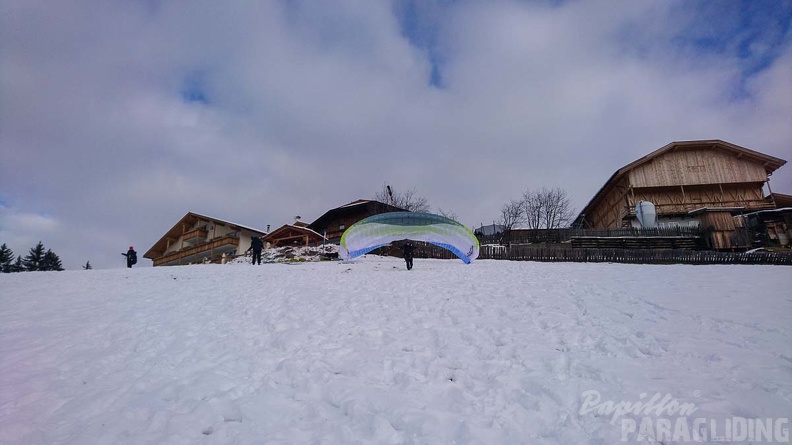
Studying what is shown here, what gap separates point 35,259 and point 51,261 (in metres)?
2.25

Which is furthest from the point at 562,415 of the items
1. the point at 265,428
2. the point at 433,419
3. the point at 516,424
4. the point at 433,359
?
the point at 265,428

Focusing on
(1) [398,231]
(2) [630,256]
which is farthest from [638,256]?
(1) [398,231]

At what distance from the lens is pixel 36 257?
56375 millimetres

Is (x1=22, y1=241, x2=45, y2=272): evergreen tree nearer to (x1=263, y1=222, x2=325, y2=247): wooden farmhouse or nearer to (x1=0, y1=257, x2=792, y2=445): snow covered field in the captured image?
(x1=263, y1=222, x2=325, y2=247): wooden farmhouse

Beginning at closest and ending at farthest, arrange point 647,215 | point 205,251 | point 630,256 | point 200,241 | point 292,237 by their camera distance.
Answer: point 630,256
point 647,215
point 292,237
point 205,251
point 200,241

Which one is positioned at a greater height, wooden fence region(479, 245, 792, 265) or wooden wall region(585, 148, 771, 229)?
wooden wall region(585, 148, 771, 229)

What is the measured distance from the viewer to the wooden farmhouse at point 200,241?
39.6 metres

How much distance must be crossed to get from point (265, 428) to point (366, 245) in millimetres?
13784

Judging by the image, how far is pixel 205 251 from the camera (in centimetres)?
4131

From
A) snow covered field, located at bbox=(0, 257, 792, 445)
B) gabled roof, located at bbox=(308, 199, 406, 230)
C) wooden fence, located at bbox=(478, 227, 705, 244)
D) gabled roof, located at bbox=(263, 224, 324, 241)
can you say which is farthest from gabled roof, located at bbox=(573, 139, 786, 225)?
gabled roof, located at bbox=(263, 224, 324, 241)

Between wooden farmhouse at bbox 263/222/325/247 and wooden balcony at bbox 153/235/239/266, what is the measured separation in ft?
16.2

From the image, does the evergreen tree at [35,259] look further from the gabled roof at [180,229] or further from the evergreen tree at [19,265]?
the gabled roof at [180,229]

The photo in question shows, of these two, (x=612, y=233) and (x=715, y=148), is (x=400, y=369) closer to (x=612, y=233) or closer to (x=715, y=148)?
(x=612, y=233)

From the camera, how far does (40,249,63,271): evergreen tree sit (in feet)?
183
